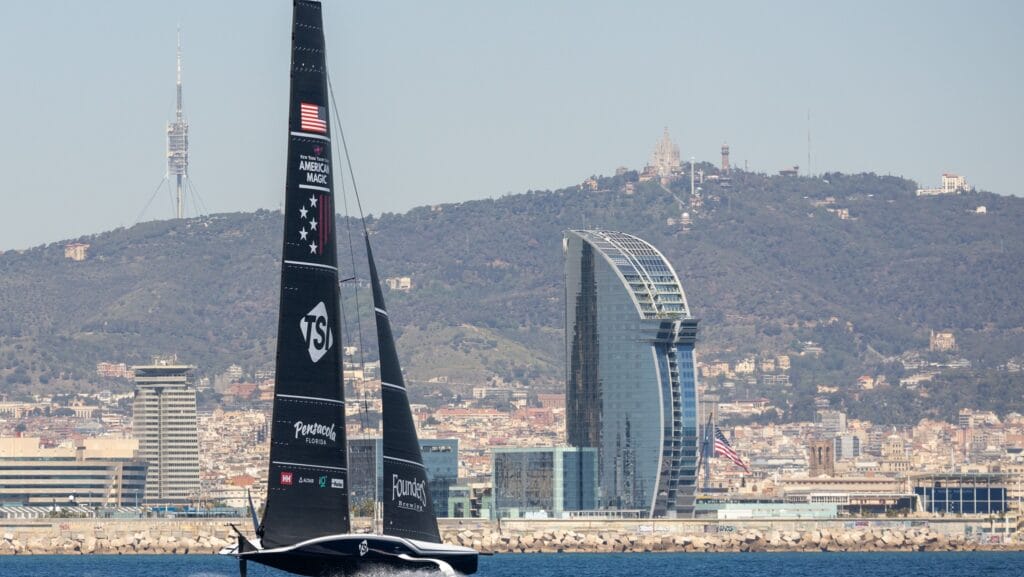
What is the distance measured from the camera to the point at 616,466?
15825 cm

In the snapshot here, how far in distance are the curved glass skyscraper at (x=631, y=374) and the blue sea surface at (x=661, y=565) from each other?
1049 inches

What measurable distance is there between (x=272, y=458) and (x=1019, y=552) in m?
88.4

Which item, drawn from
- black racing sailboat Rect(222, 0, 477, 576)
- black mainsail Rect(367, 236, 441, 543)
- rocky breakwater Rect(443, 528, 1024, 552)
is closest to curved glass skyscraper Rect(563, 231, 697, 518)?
rocky breakwater Rect(443, 528, 1024, 552)

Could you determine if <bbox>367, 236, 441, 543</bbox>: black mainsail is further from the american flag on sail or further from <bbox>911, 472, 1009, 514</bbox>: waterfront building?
<bbox>911, 472, 1009, 514</bbox>: waterfront building

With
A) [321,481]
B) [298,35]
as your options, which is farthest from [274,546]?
[298,35]

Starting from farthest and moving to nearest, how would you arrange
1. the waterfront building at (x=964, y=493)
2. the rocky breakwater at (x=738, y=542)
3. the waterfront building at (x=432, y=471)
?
the waterfront building at (x=964, y=493), the waterfront building at (x=432, y=471), the rocky breakwater at (x=738, y=542)

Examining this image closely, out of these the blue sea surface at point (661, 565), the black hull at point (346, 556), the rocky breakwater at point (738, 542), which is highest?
the black hull at point (346, 556)

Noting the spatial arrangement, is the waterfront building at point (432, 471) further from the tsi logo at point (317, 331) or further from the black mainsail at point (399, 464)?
the tsi logo at point (317, 331)

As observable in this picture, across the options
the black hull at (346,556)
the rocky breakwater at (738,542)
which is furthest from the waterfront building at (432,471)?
the black hull at (346,556)

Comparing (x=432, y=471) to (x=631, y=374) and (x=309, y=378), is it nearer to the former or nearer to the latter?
(x=631, y=374)

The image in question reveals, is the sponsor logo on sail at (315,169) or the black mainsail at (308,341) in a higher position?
the sponsor logo on sail at (315,169)

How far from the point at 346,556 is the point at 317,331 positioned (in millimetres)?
4254

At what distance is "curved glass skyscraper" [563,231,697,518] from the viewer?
154500 millimetres

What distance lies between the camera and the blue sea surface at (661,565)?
86.1 meters
